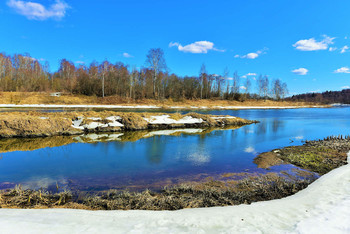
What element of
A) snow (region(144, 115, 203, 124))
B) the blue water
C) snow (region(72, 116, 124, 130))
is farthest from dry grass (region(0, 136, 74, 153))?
snow (region(144, 115, 203, 124))

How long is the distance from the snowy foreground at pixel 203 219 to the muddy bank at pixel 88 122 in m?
11.3

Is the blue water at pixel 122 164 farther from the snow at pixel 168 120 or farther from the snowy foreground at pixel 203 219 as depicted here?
the snow at pixel 168 120

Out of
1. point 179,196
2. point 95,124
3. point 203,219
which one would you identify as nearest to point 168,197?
point 179,196

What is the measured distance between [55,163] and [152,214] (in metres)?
5.93

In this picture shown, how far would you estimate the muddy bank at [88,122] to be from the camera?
41.8 ft

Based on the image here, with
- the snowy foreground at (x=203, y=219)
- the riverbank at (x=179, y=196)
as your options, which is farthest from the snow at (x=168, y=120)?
the snowy foreground at (x=203, y=219)

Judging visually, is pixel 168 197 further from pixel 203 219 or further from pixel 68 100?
pixel 68 100

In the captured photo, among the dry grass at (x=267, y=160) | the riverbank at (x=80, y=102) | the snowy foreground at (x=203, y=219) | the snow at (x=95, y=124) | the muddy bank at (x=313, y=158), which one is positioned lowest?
the dry grass at (x=267, y=160)

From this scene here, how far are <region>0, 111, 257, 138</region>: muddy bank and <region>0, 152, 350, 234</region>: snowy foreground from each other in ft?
37.0

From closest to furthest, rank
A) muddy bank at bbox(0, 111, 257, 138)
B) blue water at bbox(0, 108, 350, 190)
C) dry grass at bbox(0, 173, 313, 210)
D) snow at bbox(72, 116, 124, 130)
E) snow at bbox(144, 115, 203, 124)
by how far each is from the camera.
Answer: dry grass at bbox(0, 173, 313, 210) < blue water at bbox(0, 108, 350, 190) < muddy bank at bbox(0, 111, 257, 138) < snow at bbox(72, 116, 124, 130) < snow at bbox(144, 115, 203, 124)

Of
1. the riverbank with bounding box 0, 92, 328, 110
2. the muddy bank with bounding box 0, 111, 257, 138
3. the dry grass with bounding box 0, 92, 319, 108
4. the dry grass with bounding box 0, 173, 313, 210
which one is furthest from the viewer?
the dry grass with bounding box 0, 92, 319, 108

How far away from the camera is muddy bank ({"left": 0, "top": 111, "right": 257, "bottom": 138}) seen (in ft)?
41.8

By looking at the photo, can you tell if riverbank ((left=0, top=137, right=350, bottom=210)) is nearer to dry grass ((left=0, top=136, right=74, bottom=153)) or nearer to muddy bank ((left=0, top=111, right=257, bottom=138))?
dry grass ((left=0, top=136, right=74, bottom=153))

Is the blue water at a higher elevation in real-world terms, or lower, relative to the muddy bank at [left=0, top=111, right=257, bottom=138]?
lower
